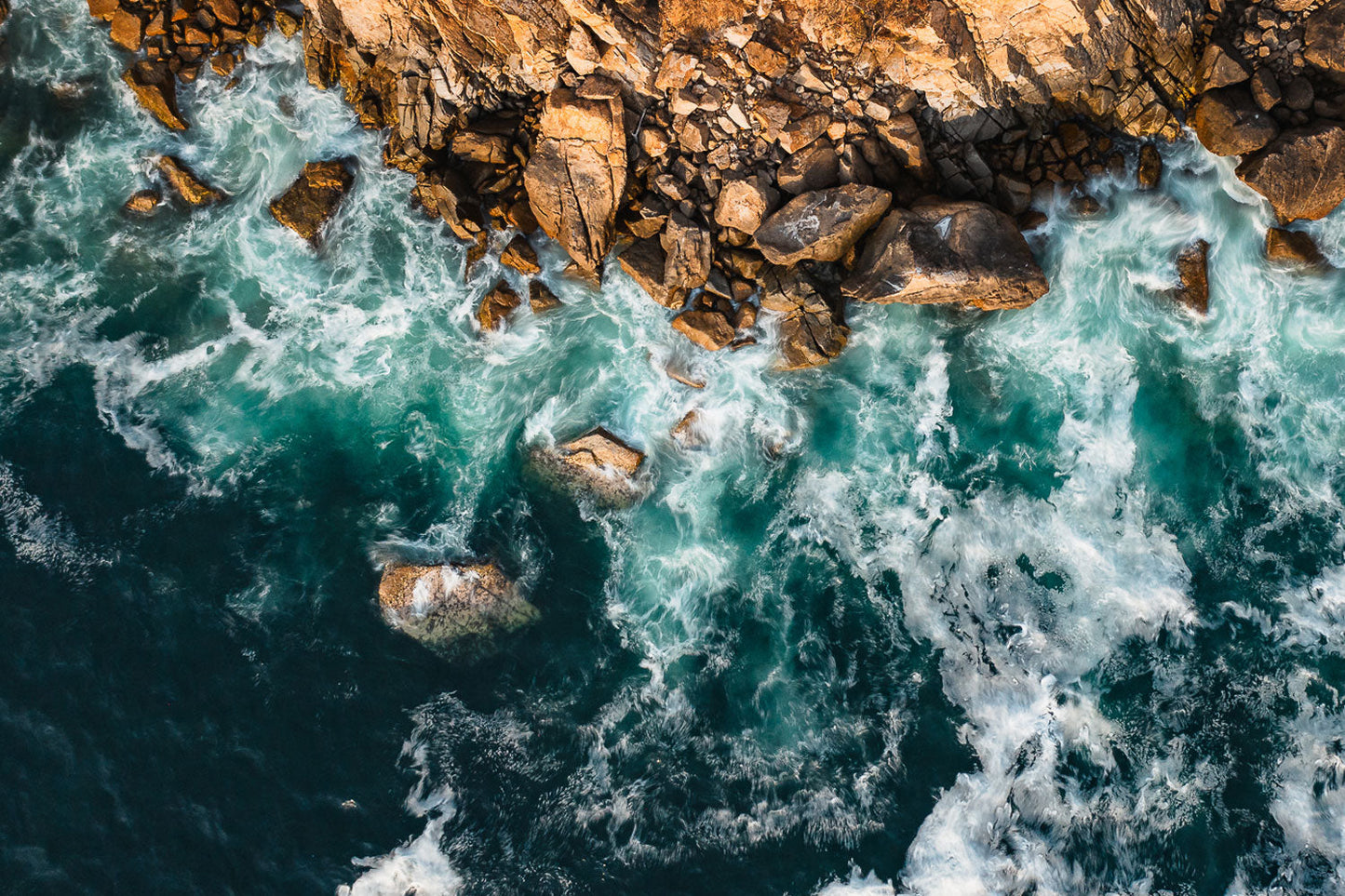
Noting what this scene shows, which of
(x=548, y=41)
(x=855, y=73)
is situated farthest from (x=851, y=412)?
(x=548, y=41)

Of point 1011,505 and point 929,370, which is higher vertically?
point 929,370

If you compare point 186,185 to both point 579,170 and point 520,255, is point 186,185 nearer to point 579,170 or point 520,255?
point 520,255

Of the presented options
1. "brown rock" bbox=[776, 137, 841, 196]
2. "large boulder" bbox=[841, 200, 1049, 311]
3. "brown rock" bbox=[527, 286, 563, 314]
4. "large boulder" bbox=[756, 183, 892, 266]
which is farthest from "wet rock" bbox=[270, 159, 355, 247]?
"large boulder" bbox=[841, 200, 1049, 311]

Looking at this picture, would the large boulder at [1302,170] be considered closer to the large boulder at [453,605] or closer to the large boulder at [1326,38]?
the large boulder at [1326,38]

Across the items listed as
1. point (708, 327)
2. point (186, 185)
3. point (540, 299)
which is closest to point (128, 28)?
point (186, 185)

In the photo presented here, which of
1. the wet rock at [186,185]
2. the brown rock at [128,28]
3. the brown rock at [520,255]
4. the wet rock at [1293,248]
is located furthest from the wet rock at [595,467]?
the wet rock at [1293,248]

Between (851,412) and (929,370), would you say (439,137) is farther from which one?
(929,370)

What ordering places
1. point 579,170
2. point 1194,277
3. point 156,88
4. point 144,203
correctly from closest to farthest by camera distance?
point 579,170 < point 1194,277 < point 156,88 < point 144,203
